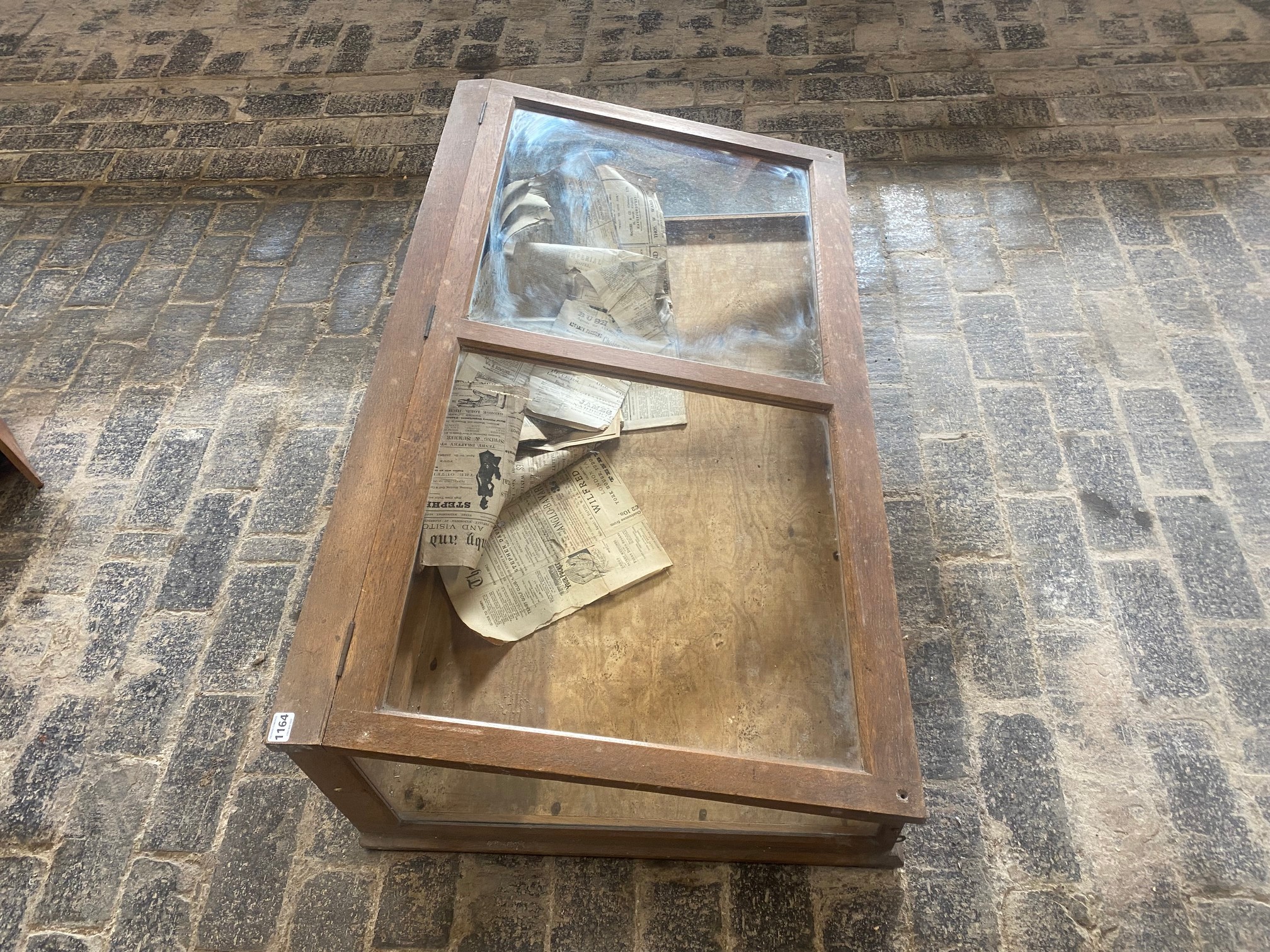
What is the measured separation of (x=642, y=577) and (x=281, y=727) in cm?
85

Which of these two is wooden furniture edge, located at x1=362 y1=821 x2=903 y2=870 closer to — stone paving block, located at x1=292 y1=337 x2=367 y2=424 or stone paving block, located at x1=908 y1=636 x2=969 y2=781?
stone paving block, located at x1=908 y1=636 x2=969 y2=781

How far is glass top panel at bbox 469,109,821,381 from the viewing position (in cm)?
208

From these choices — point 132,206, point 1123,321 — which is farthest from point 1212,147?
point 132,206

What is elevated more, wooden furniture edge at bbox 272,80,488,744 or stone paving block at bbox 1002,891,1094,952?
wooden furniture edge at bbox 272,80,488,744

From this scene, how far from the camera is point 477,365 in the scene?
193 cm

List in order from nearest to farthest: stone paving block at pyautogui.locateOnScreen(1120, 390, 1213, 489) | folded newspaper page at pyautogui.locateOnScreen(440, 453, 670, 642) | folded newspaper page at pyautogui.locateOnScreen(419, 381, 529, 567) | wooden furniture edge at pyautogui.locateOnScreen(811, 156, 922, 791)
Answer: wooden furniture edge at pyautogui.locateOnScreen(811, 156, 922, 791) < folded newspaper page at pyautogui.locateOnScreen(419, 381, 529, 567) < folded newspaper page at pyautogui.locateOnScreen(440, 453, 670, 642) < stone paving block at pyautogui.locateOnScreen(1120, 390, 1213, 489)

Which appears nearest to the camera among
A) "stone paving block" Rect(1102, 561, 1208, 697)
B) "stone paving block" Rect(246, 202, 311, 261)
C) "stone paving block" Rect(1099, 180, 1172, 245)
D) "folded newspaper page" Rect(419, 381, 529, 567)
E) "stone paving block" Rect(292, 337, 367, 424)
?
"folded newspaper page" Rect(419, 381, 529, 567)

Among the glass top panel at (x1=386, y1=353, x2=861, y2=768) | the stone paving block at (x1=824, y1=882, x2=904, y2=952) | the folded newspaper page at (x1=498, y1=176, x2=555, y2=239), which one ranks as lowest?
the stone paving block at (x1=824, y1=882, x2=904, y2=952)

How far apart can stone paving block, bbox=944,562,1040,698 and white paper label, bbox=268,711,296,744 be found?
1827 millimetres

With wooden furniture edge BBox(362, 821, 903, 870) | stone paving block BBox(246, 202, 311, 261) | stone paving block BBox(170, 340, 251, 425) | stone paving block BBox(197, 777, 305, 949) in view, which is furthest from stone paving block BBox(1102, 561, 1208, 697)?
stone paving block BBox(246, 202, 311, 261)

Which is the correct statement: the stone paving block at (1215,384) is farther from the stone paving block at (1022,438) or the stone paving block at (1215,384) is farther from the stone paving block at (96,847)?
the stone paving block at (96,847)

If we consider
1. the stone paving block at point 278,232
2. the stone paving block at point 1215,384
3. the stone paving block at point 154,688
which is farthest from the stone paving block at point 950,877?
the stone paving block at point 278,232

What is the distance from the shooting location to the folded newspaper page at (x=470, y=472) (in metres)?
1.74

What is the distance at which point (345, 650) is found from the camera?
154cm
